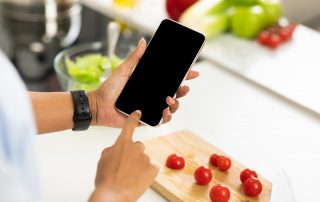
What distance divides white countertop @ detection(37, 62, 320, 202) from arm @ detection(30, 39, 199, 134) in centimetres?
10

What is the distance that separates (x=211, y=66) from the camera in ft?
5.08

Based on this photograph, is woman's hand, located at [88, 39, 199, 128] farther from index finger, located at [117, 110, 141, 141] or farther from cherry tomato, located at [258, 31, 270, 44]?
cherry tomato, located at [258, 31, 270, 44]

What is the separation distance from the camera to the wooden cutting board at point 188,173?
3.30ft

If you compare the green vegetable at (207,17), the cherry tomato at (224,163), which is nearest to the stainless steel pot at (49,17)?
→ the green vegetable at (207,17)

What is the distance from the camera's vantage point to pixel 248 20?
165cm

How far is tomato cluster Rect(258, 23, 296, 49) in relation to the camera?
1640mm

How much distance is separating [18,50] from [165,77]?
128 cm

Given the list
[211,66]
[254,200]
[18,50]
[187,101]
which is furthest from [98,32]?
[254,200]

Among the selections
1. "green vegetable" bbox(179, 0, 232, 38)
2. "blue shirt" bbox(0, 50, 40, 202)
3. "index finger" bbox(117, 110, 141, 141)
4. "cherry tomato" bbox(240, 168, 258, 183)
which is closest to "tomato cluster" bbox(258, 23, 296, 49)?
"green vegetable" bbox(179, 0, 232, 38)

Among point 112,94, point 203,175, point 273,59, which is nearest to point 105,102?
point 112,94

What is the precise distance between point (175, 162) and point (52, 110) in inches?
10.0

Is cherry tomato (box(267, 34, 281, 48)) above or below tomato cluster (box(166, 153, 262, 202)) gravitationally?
above

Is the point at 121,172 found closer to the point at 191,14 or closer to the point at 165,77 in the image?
the point at 165,77

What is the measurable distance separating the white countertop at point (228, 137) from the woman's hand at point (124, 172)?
21cm
